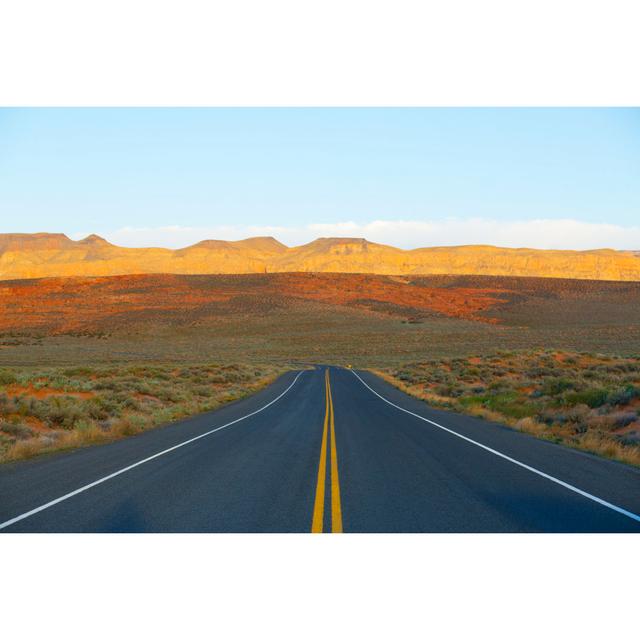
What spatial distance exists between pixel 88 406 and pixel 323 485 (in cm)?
1453

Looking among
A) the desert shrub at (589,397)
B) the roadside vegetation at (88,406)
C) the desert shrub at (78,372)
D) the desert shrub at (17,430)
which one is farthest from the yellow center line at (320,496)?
the desert shrub at (78,372)

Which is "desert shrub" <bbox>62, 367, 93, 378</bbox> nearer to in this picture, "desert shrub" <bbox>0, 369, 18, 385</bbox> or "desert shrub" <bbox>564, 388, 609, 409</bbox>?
"desert shrub" <bbox>0, 369, 18, 385</bbox>

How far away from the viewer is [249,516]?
25.9ft

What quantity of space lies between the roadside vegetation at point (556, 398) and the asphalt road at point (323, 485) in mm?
1579

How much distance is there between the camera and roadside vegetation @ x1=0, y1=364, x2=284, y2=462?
1658 cm

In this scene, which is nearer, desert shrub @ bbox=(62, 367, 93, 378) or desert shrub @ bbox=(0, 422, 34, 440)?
desert shrub @ bbox=(0, 422, 34, 440)

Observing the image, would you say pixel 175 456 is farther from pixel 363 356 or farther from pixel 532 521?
pixel 363 356

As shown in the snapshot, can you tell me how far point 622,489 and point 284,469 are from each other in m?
5.76

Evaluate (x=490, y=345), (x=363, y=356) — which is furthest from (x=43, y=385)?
(x=490, y=345)

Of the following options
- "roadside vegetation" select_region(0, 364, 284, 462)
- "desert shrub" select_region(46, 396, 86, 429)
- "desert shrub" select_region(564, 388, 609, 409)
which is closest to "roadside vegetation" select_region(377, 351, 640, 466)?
"desert shrub" select_region(564, 388, 609, 409)

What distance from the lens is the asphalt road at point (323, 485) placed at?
7.64 meters

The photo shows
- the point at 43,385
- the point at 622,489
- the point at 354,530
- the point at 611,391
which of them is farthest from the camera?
the point at 43,385

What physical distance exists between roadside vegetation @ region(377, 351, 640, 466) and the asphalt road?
1.58 metres

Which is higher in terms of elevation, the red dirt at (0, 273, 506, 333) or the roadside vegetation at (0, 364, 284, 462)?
the red dirt at (0, 273, 506, 333)
